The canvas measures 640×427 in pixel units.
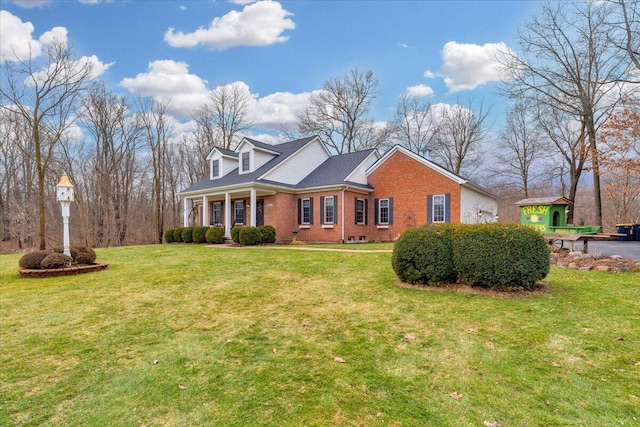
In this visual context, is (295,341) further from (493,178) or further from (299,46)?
(493,178)

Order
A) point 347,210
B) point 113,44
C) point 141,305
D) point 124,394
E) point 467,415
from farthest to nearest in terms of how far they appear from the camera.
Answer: point 347,210 < point 113,44 < point 141,305 < point 124,394 < point 467,415

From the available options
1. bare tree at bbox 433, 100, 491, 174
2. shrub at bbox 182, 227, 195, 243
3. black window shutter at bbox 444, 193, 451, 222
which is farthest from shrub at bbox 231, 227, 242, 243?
bare tree at bbox 433, 100, 491, 174

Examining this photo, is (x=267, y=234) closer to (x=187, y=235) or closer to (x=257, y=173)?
(x=257, y=173)

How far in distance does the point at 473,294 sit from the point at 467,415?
3.74m

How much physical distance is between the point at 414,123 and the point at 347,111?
738cm

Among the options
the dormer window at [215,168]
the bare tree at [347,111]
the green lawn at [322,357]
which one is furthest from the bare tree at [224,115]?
the green lawn at [322,357]

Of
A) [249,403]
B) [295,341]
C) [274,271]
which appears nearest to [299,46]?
[274,271]

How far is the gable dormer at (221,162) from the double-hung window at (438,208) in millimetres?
14325

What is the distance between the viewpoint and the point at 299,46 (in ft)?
51.6

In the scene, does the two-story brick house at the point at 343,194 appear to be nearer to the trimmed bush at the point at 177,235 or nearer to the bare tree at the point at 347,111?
the trimmed bush at the point at 177,235

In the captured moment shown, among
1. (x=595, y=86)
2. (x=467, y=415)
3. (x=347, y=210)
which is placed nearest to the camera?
(x=467, y=415)

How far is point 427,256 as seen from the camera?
6.53 m

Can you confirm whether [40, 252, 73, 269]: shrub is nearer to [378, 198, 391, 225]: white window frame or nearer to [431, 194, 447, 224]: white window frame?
[378, 198, 391, 225]: white window frame

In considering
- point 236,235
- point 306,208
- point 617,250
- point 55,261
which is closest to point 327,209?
point 306,208
